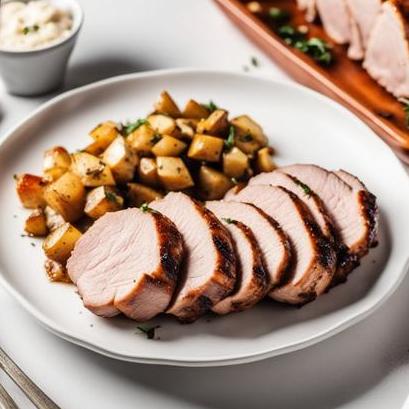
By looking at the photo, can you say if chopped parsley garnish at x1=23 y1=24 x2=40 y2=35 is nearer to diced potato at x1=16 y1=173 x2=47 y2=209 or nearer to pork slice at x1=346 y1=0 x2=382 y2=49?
diced potato at x1=16 y1=173 x2=47 y2=209

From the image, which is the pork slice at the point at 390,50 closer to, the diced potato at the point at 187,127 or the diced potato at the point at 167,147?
the diced potato at the point at 187,127

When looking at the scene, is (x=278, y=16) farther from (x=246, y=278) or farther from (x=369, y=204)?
(x=246, y=278)

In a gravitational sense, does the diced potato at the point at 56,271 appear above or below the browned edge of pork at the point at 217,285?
below

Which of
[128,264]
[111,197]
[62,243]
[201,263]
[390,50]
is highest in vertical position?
[390,50]

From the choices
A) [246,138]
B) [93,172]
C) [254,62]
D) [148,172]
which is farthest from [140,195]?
[254,62]

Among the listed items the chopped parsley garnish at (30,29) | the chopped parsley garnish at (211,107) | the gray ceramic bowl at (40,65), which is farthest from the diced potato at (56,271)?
the chopped parsley garnish at (30,29)

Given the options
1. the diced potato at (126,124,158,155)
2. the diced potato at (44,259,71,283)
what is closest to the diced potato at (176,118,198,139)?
the diced potato at (126,124,158,155)
